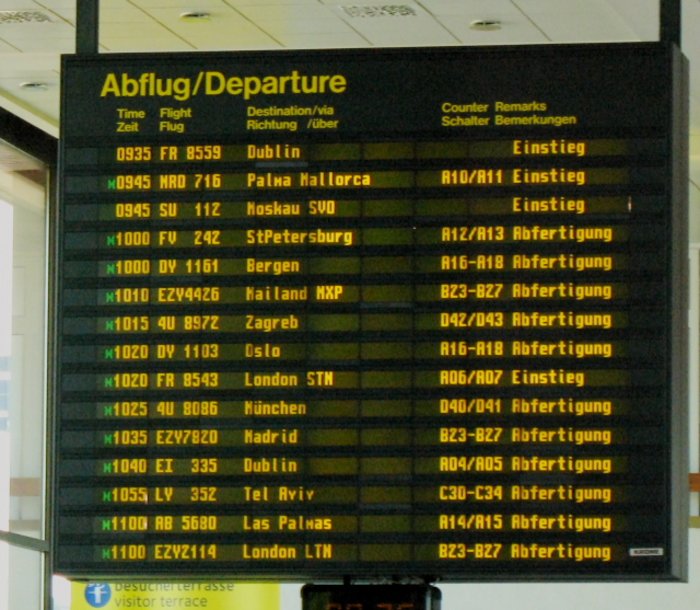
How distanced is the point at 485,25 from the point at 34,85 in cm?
A: 301

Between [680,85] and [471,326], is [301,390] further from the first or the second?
[680,85]

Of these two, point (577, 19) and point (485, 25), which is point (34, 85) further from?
point (577, 19)

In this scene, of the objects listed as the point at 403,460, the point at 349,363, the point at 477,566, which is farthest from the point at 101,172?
the point at 477,566

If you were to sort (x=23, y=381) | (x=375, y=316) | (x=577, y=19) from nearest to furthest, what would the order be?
(x=375, y=316) → (x=577, y=19) → (x=23, y=381)

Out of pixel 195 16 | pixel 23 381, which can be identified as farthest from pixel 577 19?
pixel 23 381

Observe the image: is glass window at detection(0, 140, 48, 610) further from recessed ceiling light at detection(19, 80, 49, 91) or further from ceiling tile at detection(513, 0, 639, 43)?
ceiling tile at detection(513, 0, 639, 43)

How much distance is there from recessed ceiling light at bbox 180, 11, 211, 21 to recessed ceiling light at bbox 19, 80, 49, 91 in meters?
1.72

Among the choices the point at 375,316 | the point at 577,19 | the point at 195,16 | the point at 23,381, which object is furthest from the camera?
the point at 23,381

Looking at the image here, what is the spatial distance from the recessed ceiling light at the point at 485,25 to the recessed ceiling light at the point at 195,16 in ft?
4.57

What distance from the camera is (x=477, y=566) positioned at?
13.6ft

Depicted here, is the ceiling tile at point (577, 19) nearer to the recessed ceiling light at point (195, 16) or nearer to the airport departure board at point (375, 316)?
the recessed ceiling light at point (195, 16)

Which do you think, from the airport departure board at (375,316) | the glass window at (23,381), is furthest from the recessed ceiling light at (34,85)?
the airport departure board at (375,316)

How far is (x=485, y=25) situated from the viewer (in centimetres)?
839

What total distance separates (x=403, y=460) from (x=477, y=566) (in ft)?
1.11
